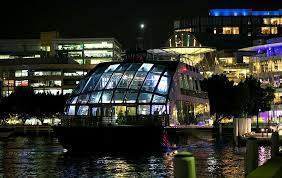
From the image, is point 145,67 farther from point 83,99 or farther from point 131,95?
point 83,99

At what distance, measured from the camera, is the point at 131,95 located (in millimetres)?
56250

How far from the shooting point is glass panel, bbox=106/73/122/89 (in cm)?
5732

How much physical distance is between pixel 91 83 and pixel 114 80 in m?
2.78

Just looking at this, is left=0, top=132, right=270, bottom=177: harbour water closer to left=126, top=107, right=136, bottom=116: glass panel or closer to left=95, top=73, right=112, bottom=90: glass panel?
left=126, top=107, right=136, bottom=116: glass panel

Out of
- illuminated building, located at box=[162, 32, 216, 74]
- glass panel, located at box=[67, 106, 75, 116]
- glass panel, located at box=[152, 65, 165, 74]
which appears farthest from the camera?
illuminated building, located at box=[162, 32, 216, 74]

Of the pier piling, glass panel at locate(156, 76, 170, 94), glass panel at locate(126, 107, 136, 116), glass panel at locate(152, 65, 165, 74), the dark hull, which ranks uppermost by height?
glass panel at locate(152, 65, 165, 74)

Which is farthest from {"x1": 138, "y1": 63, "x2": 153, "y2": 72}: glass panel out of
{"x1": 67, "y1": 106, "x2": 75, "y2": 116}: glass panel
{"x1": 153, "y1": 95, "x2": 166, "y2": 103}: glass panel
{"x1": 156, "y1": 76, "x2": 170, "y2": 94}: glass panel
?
{"x1": 67, "y1": 106, "x2": 75, "y2": 116}: glass panel

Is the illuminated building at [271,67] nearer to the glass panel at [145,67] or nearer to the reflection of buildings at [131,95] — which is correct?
the reflection of buildings at [131,95]

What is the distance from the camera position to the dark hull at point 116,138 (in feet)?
169

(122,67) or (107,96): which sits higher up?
(122,67)

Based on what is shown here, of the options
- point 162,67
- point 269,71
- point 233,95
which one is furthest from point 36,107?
point 162,67

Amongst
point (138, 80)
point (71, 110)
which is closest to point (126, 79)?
point (138, 80)

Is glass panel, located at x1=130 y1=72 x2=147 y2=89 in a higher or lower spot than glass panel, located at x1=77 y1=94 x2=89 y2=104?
higher

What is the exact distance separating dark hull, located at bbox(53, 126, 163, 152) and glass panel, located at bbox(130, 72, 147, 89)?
6082 mm
